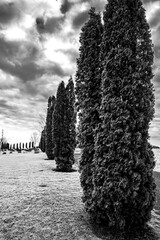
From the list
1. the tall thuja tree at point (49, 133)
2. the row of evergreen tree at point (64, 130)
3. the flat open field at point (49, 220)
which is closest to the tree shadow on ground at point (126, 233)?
the flat open field at point (49, 220)

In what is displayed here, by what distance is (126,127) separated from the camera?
11.4 feet

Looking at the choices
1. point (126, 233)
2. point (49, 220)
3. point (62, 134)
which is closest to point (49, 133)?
point (62, 134)

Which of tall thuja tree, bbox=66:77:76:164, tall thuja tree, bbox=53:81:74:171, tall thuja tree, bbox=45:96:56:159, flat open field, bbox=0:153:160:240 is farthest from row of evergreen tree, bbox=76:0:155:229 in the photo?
tall thuja tree, bbox=45:96:56:159

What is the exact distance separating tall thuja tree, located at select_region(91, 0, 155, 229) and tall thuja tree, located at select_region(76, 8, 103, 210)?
0.40 metres

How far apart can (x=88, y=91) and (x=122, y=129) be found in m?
1.47

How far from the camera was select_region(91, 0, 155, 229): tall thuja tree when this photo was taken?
11.2 feet

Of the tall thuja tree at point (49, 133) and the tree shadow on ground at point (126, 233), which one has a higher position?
the tall thuja tree at point (49, 133)

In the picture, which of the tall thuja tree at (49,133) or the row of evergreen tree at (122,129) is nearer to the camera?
the row of evergreen tree at (122,129)

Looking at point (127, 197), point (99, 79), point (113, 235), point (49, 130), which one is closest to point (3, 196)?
point (113, 235)

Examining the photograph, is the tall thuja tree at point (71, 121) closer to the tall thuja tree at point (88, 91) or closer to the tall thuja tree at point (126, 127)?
the tall thuja tree at point (88, 91)

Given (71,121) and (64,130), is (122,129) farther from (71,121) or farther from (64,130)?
(71,121)

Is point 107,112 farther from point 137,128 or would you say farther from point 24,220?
point 24,220

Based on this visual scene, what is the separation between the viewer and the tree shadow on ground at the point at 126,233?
3413 millimetres

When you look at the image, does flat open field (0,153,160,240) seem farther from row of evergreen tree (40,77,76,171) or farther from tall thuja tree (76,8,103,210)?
row of evergreen tree (40,77,76,171)
